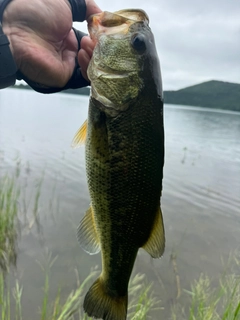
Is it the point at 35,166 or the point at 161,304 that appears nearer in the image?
the point at 161,304

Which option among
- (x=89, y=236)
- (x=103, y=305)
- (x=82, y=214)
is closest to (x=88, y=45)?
(x=89, y=236)

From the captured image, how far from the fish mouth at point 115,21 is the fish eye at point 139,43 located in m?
0.08

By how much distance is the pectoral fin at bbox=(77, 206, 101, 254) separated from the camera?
2.14 meters

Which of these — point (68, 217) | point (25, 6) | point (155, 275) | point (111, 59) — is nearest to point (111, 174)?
point (111, 59)

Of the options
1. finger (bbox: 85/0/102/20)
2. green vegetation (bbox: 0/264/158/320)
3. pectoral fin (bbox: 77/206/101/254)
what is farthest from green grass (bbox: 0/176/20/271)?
finger (bbox: 85/0/102/20)

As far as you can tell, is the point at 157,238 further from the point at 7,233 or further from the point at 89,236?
the point at 7,233

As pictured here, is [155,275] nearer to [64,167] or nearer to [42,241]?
[42,241]

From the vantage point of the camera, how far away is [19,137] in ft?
55.2

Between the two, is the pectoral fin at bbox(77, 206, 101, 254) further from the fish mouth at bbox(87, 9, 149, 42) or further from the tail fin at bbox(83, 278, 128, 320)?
the fish mouth at bbox(87, 9, 149, 42)

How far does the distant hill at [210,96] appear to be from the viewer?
10509 cm

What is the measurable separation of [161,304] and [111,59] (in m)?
4.56

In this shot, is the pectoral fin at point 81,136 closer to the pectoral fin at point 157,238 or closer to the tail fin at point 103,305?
the pectoral fin at point 157,238

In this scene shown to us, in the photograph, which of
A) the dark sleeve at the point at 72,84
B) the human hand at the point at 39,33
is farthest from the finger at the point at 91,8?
the dark sleeve at the point at 72,84

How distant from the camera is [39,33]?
2.79 metres
